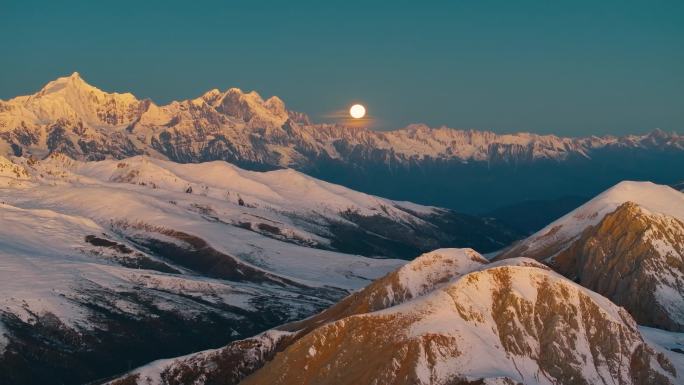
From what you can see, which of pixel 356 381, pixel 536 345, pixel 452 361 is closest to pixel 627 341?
pixel 536 345

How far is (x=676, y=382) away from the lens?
164 metres

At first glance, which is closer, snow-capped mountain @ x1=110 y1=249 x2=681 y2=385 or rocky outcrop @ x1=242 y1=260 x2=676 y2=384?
snow-capped mountain @ x1=110 y1=249 x2=681 y2=385

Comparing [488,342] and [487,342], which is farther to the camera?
[488,342]

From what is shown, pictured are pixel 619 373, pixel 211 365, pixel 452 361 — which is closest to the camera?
pixel 452 361

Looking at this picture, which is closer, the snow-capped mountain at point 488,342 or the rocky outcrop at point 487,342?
the snow-capped mountain at point 488,342

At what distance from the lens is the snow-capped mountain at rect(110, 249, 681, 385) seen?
502ft

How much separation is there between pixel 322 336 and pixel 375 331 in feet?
29.1

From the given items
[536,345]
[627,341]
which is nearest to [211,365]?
[536,345]

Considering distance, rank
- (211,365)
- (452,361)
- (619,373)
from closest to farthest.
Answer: (452,361) < (619,373) < (211,365)

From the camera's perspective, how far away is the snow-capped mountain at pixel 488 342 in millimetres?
153000

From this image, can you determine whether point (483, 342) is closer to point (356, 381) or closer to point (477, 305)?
point (477, 305)

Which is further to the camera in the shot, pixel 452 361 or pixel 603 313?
pixel 603 313

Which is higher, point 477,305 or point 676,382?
point 477,305

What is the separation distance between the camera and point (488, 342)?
15962 centimetres
